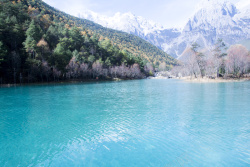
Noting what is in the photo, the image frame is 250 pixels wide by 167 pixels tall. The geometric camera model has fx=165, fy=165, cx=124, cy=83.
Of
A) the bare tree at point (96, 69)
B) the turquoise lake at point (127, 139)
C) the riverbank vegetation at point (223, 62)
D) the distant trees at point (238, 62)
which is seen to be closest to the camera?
the turquoise lake at point (127, 139)

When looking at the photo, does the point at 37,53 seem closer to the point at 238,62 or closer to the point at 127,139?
the point at 127,139

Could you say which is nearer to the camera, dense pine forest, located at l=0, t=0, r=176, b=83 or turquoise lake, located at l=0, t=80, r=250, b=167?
turquoise lake, located at l=0, t=80, r=250, b=167

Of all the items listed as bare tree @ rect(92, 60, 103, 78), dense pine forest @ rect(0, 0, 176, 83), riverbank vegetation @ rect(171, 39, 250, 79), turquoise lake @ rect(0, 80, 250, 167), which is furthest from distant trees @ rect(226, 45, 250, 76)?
turquoise lake @ rect(0, 80, 250, 167)

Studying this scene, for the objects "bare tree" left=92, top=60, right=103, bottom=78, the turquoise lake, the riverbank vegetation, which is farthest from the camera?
"bare tree" left=92, top=60, right=103, bottom=78

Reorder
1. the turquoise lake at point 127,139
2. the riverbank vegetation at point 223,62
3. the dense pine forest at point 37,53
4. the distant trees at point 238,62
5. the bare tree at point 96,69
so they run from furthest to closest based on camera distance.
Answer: the bare tree at point 96,69
the riverbank vegetation at point 223,62
the distant trees at point 238,62
the dense pine forest at point 37,53
the turquoise lake at point 127,139

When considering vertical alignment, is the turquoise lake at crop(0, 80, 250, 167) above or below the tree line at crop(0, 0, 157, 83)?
below

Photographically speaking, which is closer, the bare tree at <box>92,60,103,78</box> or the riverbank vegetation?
→ the riverbank vegetation

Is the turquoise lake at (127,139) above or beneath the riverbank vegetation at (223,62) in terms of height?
beneath

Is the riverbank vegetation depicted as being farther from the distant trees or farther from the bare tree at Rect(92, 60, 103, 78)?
the bare tree at Rect(92, 60, 103, 78)

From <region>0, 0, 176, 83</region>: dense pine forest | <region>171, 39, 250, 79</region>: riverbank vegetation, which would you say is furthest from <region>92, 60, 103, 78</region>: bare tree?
<region>171, 39, 250, 79</region>: riverbank vegetation

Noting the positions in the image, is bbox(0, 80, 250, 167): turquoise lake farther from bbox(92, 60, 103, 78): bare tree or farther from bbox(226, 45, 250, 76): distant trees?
bbox(92, 60, 103, 78): bare tree

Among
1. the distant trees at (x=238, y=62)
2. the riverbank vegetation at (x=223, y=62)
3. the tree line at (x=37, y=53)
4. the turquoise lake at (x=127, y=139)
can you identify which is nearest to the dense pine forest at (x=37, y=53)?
the tree line at (x=37, y=53)

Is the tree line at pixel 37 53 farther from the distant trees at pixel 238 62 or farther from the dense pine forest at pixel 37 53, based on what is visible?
the distant trees at pixel 238 62

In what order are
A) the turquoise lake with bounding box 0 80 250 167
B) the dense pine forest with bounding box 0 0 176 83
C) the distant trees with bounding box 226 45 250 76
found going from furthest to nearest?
the distant trees with bounding box 226 45 250 76
the dense pine forest with bounding box 0 0 176 83
the turquoise lake with bounding box 0 80 250 167
